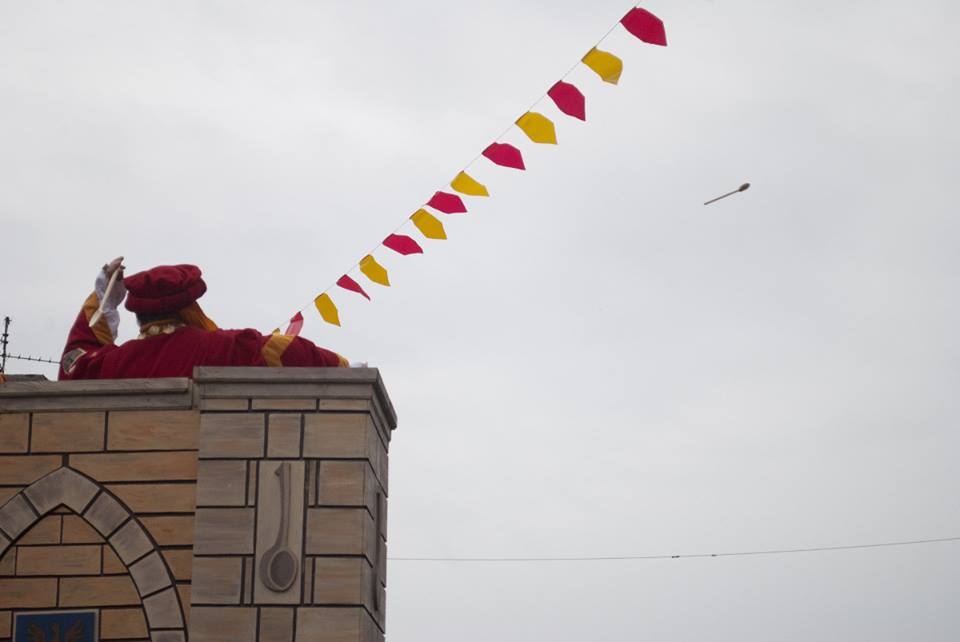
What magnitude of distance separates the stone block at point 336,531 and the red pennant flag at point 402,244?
3.28 m

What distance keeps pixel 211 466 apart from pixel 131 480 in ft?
1.59

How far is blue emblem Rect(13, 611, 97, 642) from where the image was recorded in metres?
7.91

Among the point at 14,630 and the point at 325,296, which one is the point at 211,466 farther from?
the point at 325,296

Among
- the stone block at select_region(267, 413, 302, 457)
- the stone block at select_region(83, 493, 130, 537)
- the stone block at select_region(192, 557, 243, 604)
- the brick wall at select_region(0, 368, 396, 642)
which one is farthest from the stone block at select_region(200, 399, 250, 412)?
the stone block at select_region(192, 557, 243, 604)

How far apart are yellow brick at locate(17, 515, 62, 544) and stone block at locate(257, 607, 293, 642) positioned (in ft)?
4.37

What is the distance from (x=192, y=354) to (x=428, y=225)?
247 centimetres

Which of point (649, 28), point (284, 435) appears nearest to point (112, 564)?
point (284, 435)

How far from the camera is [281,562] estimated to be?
789cm

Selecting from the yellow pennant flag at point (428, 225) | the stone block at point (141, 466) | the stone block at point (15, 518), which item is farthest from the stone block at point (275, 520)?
the yellow pennant flag at point (428, 225)

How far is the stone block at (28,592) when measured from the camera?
314 inches

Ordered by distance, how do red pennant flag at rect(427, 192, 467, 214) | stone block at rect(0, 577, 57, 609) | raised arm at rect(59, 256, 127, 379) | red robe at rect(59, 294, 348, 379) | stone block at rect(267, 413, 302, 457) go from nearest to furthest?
stone block at rect(0, 577, 57, 609), stone block at rect(267, 413, 302, 457), red robe at rect(59, 294, 348, 379), raised arm at rect(59, 256, 127, 379), red pennant flag at rect(427, 192, 467, 214)

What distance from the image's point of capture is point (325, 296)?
11.2 meters

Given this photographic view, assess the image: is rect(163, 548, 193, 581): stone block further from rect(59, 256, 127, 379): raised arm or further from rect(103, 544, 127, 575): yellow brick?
rect(59, 256, 127, 379): raised arm

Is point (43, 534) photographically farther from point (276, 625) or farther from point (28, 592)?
point (276, 625)
